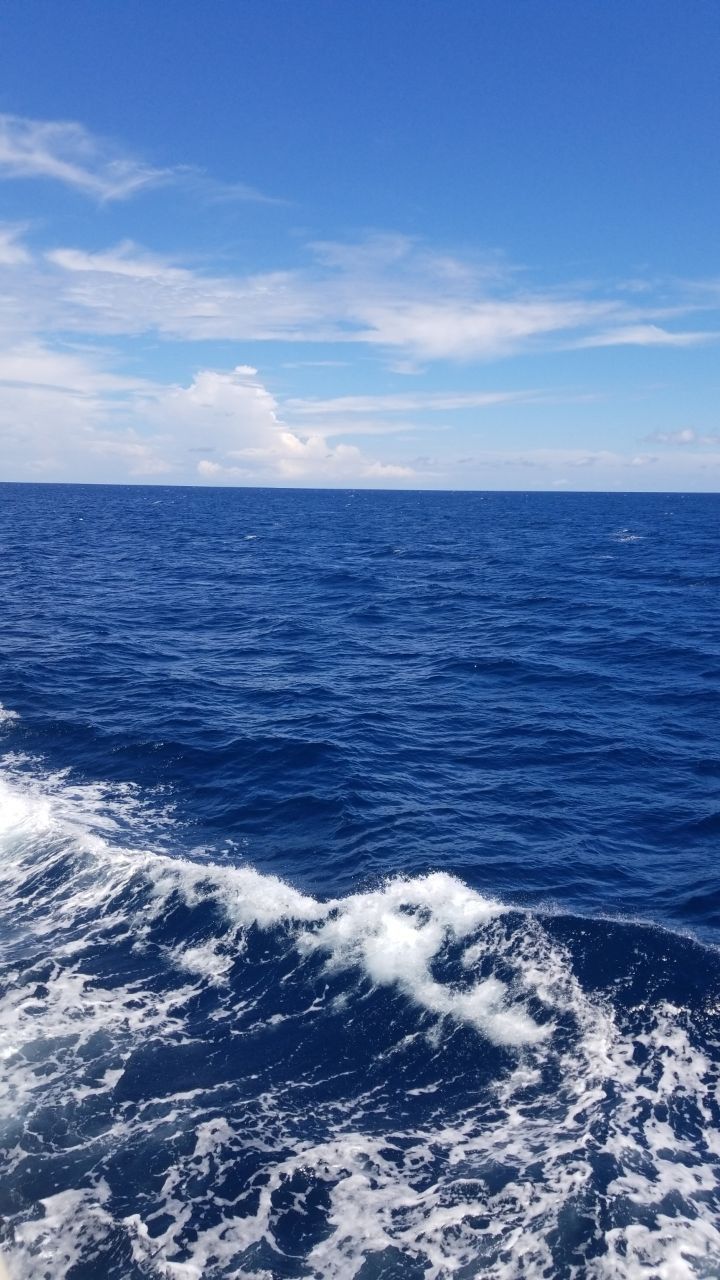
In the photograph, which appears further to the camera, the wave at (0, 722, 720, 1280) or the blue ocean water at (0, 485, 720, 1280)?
the blue ocean water at (0, 485, 720, 1280)

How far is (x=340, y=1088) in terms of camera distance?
14875 mm

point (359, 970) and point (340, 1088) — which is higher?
point (359, 970)

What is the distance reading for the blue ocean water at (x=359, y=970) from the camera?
12305 mm

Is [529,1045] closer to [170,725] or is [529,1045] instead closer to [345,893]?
[345,893]

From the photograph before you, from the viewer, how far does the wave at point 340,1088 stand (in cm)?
1193

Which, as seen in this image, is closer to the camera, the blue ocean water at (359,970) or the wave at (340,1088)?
the wave at (340,1088)

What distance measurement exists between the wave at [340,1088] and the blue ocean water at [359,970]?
0.06 meters

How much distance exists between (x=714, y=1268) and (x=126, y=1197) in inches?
393

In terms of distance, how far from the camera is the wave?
11930 millimetres

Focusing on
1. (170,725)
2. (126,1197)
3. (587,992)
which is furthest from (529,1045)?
(170,725)

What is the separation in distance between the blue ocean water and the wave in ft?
0.18

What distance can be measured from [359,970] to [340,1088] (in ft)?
10.9

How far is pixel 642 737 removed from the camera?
32.0 meters

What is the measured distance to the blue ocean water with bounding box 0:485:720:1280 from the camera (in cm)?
1230
